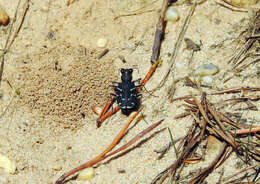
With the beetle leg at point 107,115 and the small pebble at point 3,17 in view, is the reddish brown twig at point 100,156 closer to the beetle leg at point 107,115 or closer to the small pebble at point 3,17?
the beetle leg at point 107,115

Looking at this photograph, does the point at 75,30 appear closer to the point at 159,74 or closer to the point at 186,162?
the point at 159,74

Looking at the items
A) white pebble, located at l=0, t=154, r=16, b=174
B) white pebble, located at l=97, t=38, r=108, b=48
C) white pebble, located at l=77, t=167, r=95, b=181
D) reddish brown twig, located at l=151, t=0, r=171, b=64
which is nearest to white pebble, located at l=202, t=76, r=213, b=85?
reddish brown twig, located at l=151, t=0, r=171, b=64

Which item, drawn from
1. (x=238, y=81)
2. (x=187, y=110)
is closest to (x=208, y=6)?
(x=238, y=81)

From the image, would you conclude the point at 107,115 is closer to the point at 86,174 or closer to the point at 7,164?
the point at 86,174

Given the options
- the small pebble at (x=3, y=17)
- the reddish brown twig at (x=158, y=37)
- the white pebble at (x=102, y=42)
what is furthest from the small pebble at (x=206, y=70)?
the small pebble at (x=3, y=17)

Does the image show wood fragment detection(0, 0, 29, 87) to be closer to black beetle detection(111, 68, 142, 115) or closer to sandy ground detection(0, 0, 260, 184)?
sandy ground detection(0, 0, 260, 184)

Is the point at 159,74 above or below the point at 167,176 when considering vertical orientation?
above
